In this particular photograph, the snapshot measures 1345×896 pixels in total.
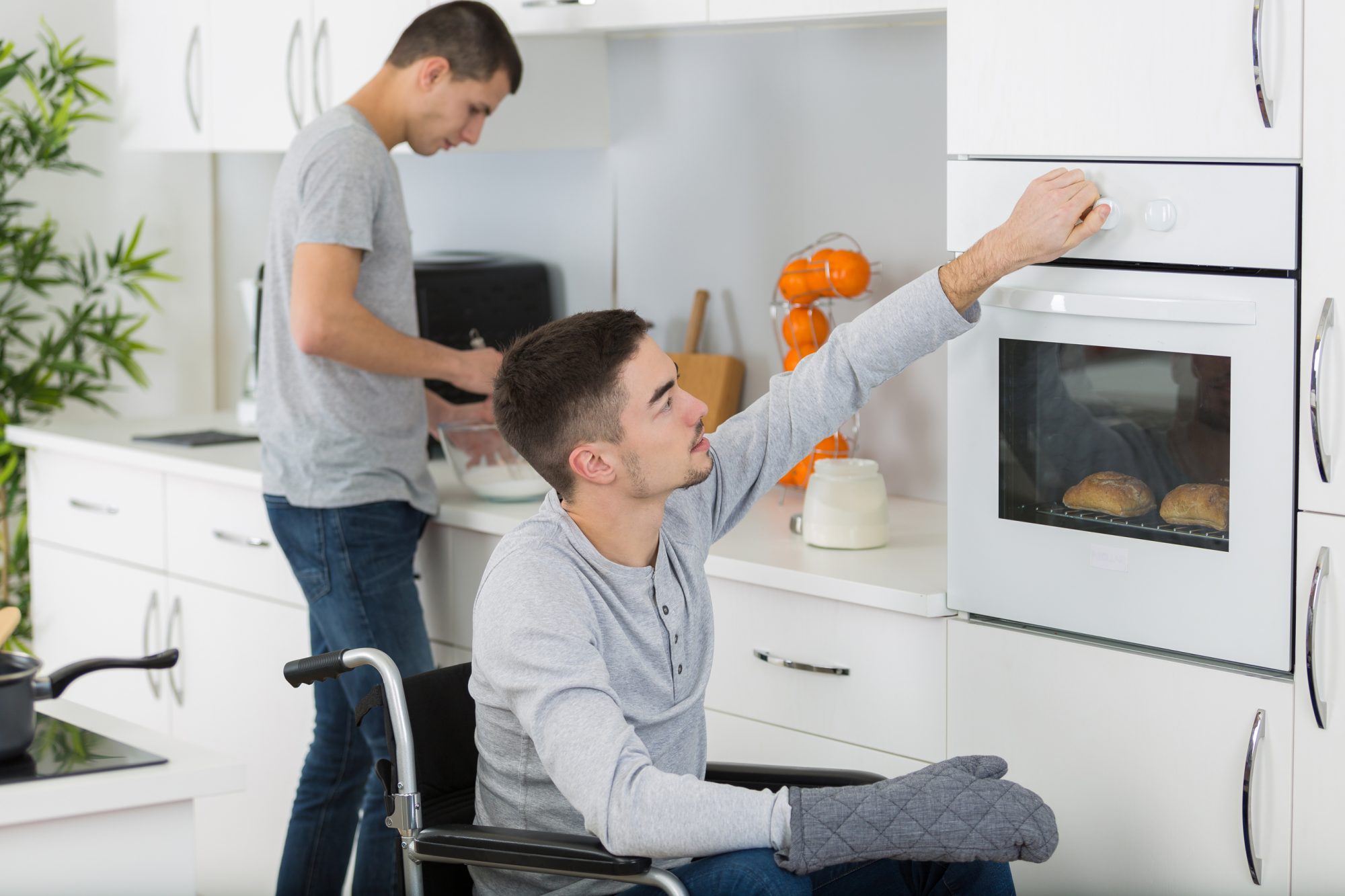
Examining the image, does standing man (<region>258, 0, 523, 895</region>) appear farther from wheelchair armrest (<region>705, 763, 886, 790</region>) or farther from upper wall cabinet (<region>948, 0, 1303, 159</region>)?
upper wall cabinet (<region>948, 0, 1303, 159</region>)

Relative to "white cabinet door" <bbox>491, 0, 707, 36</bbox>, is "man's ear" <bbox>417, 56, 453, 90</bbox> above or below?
below

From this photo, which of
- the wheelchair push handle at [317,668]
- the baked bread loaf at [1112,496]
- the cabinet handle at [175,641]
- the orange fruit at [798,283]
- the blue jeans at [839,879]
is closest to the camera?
the blue jeans at [839,879]

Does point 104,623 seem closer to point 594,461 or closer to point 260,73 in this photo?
point 260,73

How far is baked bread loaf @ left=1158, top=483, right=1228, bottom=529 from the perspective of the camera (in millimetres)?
1708

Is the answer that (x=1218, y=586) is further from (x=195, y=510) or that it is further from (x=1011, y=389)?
(x=195, y=510)

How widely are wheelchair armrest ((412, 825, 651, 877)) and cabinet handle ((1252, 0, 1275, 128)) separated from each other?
1.01m

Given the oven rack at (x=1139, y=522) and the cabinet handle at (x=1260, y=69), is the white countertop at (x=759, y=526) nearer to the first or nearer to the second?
the oven rack at (x=1139, y=522)

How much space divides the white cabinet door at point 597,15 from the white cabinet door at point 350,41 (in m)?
0.19

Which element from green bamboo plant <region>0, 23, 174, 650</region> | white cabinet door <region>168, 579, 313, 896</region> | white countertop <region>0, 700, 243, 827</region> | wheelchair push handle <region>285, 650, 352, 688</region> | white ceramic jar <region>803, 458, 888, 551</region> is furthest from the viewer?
green bamboo plant <region>0, 23, 174, 650</region>

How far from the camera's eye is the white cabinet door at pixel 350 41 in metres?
2.80

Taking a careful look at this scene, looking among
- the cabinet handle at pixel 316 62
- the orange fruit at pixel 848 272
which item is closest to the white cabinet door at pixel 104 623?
the cabinet handle at pixel 316 62

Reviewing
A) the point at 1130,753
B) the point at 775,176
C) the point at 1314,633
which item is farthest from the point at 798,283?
the point at 1314,633

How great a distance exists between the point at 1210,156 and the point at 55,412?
3.16 meters

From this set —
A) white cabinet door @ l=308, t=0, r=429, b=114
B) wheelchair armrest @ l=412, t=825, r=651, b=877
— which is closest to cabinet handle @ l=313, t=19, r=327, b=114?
white cabinet door @ l=308, t=0, r=429, b=114
